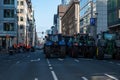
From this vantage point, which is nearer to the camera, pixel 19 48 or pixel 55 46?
pixel 55 46

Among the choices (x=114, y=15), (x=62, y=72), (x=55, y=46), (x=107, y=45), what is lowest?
Answer: (x=62, y=72)

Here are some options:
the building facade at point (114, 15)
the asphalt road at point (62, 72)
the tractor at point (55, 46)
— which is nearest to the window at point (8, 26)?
the building facade at point (114, 15)

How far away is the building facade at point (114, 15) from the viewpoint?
7681 centimetres

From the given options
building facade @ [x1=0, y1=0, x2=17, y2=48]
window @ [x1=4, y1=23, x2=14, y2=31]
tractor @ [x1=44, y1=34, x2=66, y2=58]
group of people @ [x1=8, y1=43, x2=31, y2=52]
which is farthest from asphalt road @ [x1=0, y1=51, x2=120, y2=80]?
building facade @ [x1=0, y1=0, x2=17, y2=48]

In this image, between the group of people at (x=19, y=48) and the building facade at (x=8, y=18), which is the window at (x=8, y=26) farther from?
the group of people at (x=19, y=48)

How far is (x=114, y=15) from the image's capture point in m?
79.4

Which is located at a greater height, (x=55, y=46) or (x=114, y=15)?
(x=114, y=15)

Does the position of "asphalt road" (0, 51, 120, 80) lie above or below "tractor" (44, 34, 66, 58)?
below

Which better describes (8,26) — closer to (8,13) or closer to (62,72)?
(8,13)

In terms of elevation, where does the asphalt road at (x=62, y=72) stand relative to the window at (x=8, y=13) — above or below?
below

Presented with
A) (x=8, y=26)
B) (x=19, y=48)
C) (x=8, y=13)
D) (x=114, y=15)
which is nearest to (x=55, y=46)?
(x=114, y=15)

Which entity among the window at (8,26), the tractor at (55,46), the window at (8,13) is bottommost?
the tractor at (55,46)

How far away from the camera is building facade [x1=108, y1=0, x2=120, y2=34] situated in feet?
252

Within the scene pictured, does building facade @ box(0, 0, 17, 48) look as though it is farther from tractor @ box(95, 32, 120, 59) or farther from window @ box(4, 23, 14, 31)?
tractor @ box(95, 32, 120, 59)
